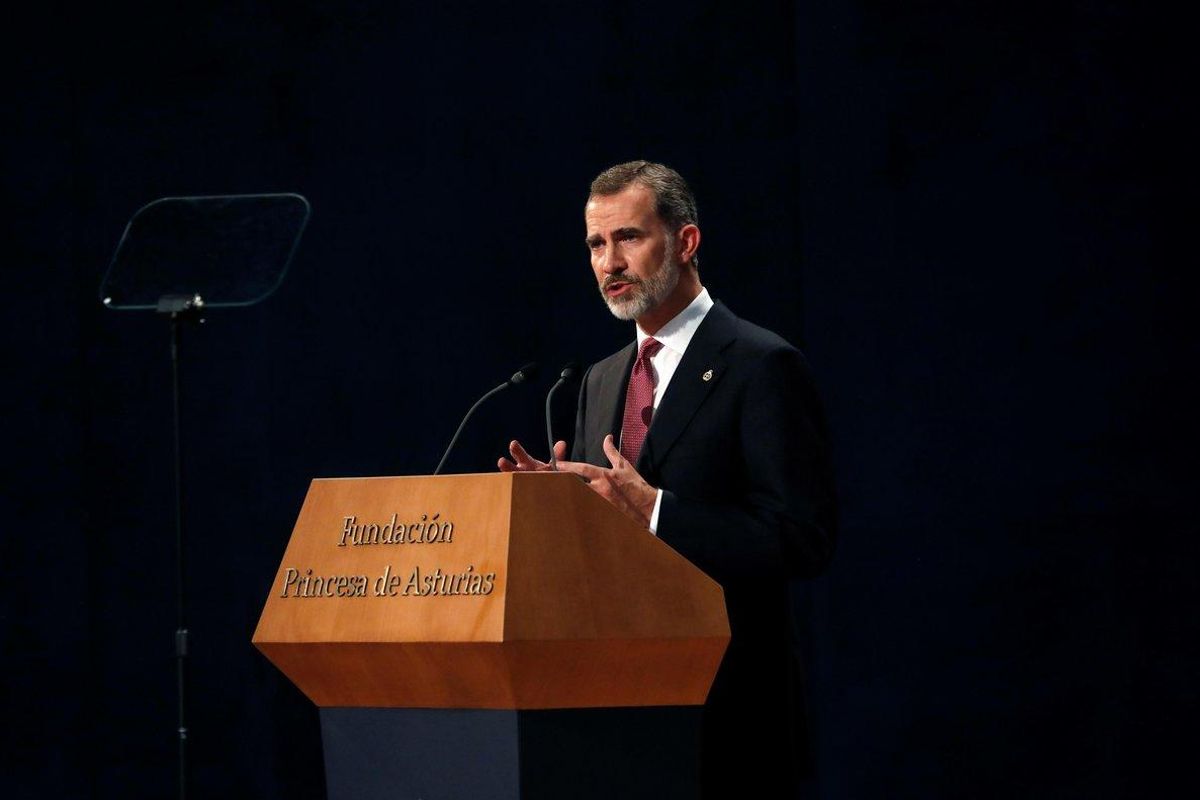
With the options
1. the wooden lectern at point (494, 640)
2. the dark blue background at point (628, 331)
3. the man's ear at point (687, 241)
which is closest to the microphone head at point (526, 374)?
the man's ear at point (687, 241)

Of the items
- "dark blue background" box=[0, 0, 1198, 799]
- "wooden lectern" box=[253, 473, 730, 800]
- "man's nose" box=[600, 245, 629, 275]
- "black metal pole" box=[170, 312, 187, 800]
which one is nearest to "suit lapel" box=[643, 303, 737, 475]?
"man's nose" box=[600, 245, 629, 275]

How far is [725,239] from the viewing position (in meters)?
3.96

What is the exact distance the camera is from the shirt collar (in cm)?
277

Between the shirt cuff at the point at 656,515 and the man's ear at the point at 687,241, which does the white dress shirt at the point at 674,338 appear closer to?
the man's ear at the point at 687,241

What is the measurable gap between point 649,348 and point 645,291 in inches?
4.4

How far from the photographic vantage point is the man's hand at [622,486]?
2.21 m

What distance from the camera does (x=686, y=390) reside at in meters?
2.63

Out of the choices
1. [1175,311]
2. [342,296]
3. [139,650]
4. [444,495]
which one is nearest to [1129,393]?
[1175,311]

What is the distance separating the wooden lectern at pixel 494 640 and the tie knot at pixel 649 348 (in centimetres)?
97

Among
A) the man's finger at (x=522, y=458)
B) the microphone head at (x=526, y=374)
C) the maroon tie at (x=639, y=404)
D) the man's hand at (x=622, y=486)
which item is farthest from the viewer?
the maroon tie at (x=639, y=404)

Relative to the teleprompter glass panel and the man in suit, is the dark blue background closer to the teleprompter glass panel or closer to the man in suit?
the teleprompter glass panel

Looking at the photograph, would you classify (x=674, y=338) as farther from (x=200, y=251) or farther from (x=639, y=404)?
(x=200, y=251)

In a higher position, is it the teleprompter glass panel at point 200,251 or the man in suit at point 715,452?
the teleprompter glass panel at point 200,251

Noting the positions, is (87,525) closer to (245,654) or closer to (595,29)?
(245,654)
